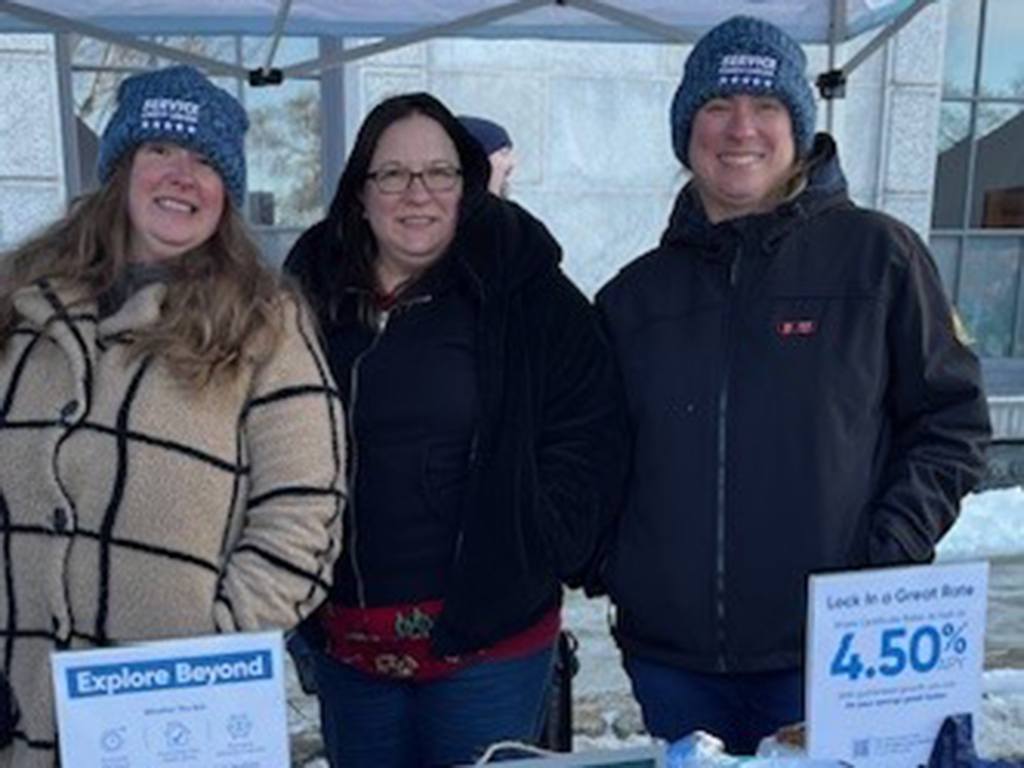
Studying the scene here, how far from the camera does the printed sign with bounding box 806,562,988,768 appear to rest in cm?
123

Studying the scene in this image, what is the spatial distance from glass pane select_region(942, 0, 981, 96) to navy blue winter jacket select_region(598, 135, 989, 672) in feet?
14.3

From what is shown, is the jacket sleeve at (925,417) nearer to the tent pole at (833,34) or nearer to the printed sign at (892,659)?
the printed sign at (892,659)

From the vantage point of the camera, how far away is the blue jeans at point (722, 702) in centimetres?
169

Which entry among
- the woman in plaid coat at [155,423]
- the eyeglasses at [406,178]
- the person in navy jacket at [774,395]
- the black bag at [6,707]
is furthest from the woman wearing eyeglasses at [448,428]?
the black bag at [6,707]

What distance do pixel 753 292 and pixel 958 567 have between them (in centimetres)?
53

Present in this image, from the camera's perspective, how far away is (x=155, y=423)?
4.49 feet

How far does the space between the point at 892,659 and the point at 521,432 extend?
2.19ft

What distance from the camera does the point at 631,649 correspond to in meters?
1.80

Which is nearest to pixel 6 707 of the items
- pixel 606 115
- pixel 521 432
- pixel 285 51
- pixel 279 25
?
pixel 521 432

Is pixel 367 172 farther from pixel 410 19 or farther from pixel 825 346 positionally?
pixel 410 19

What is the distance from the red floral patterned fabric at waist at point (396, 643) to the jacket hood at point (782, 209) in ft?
2.29

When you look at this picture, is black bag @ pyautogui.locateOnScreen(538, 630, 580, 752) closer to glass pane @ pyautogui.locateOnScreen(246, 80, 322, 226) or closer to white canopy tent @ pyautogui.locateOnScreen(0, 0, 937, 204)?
white canopy tent @ pyautogui.locateOnScreen(0, 0, 937, 204)

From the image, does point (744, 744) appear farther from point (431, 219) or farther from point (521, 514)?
point (431, 219)

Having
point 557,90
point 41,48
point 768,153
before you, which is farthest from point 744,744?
point 41,48
